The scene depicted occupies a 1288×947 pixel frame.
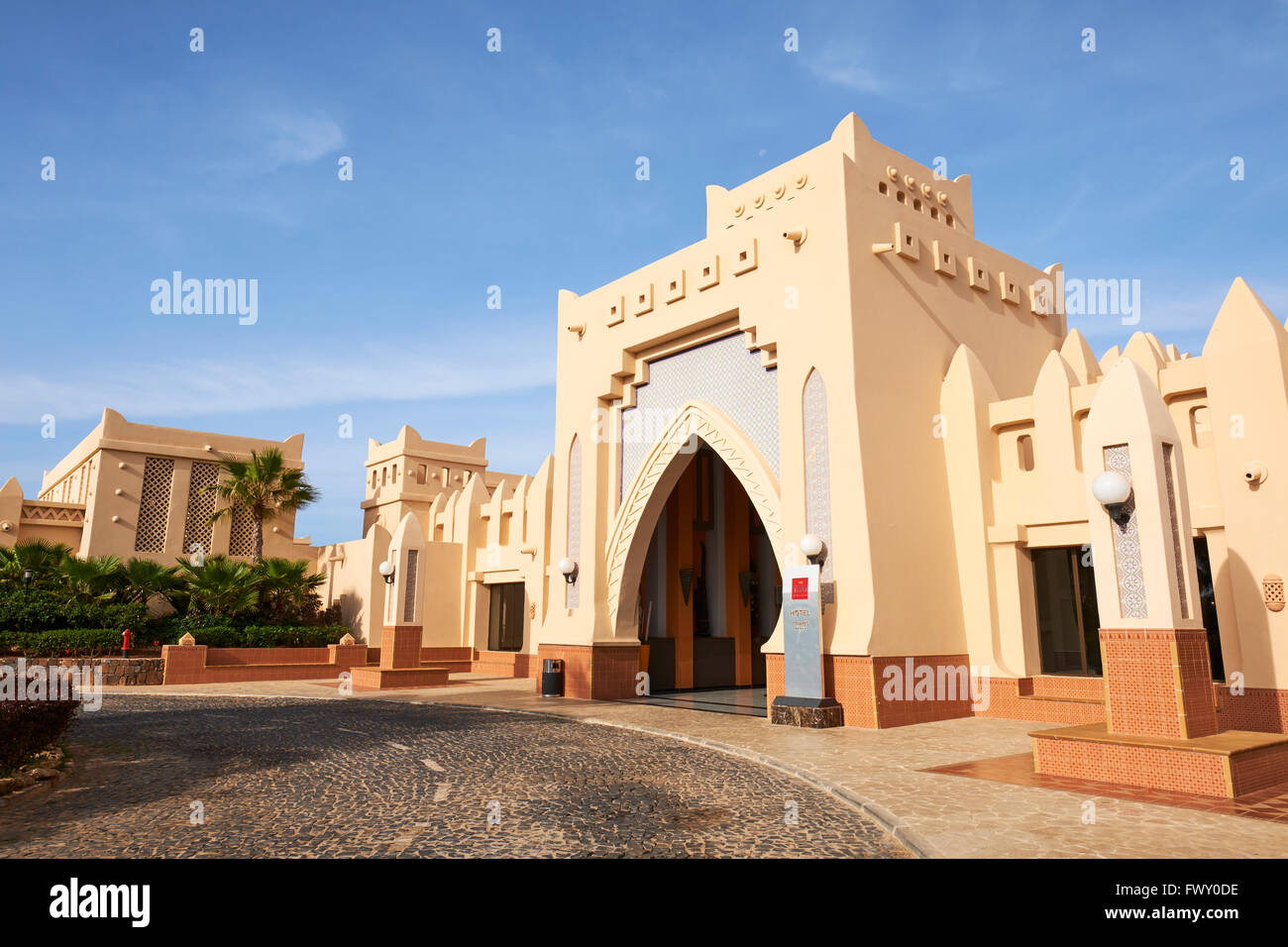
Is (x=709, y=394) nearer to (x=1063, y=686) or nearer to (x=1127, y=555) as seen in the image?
(x=1063, y=686)

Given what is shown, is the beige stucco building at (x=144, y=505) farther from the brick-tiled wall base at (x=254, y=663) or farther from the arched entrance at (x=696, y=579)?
the arched entrance at (x=696, y=579)

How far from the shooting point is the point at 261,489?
25609mm

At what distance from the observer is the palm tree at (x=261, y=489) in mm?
25453

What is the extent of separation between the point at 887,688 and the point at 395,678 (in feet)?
36.3

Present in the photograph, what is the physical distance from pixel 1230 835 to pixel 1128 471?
373cm

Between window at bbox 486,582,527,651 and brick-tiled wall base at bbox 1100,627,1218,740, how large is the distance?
15.7 m

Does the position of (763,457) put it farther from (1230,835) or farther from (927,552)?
(1230,835)

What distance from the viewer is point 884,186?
14.8 m

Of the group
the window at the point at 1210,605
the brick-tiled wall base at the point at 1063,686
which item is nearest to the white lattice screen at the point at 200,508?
the brick-tiled wall base at the point at 1063,686

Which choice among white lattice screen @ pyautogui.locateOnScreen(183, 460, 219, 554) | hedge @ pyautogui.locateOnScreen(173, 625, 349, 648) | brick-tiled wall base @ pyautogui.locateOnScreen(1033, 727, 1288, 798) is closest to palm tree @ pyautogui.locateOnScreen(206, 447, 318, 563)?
white lattice screen @ pyautogui.locateOnScreen(183, 460, 219, 554)

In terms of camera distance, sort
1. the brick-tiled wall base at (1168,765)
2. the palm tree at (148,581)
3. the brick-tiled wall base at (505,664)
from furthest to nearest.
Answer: the palm tree at (148,581)
the brick-tiled wall base at (505,664)
the brick-tiled wall base at (1168,765)

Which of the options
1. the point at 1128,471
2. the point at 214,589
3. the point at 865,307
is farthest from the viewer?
the point at 214,589

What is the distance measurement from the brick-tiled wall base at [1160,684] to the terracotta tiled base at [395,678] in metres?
14.1
